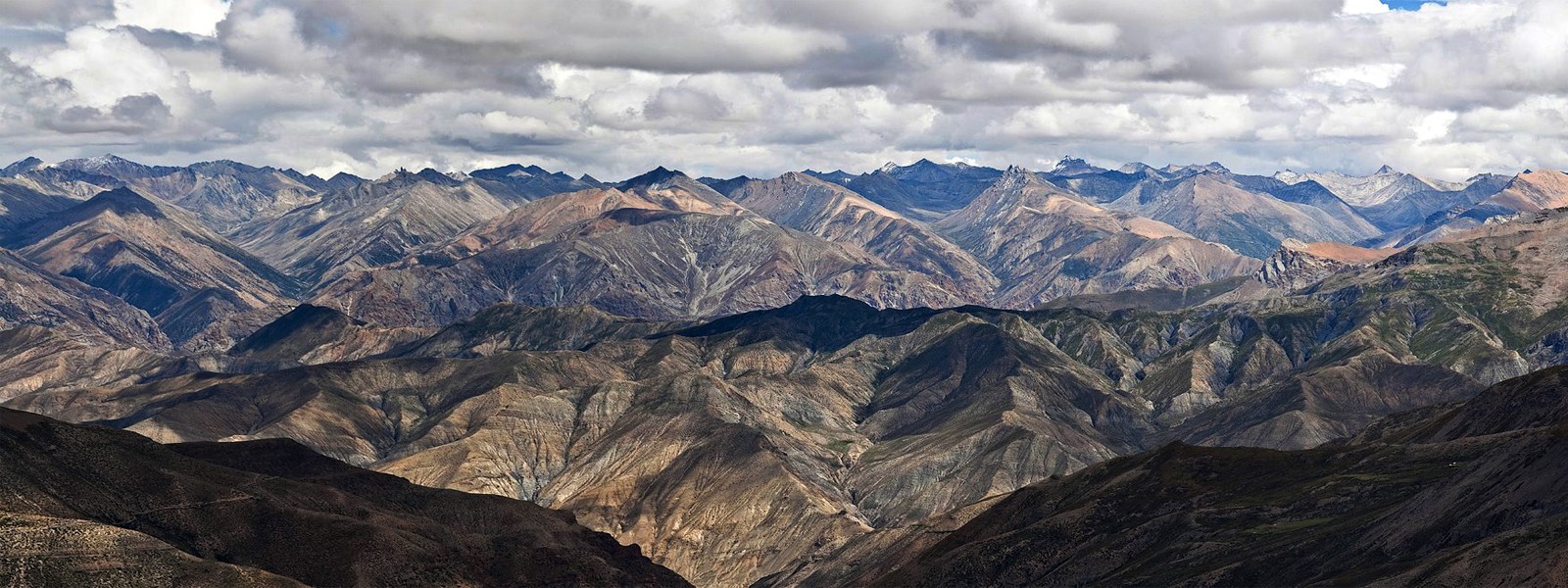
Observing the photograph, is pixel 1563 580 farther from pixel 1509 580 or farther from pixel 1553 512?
pixel 1553 512

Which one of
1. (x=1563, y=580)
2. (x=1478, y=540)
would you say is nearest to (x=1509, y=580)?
(x=1563, y=580)

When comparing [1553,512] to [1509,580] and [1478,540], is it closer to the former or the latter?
[1478,540]

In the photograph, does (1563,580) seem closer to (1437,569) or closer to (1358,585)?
(1437,569)

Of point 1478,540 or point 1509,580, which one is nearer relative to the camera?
point 1509,580

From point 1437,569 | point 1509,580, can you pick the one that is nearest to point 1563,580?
point 1509,580

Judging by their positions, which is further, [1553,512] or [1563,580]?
[1553,512]

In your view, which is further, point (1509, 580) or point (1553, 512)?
point (1553, 512)

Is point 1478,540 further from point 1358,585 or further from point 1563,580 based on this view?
point 1563,580
